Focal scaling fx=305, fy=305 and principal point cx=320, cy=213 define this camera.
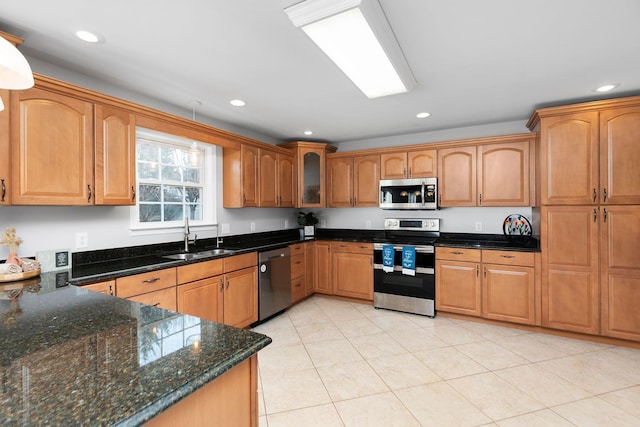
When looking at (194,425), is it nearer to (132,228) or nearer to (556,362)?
(132,228)

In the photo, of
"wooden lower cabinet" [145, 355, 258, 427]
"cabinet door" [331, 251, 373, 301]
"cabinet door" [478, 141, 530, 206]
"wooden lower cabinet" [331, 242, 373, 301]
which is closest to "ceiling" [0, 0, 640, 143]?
"cabinet door" [478, 141, 530, 206]

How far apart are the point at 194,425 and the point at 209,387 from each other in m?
0.09

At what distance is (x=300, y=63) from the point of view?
225 cm

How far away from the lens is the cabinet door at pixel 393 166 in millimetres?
4117

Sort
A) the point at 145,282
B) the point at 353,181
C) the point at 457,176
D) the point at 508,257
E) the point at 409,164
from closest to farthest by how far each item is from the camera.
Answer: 1. the point at 145,282
2. the point at 508,257
3. the point at 457,176
4. the point at 409,164
5. the point at 353,181

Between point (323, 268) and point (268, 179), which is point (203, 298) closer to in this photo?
point (268, 179)

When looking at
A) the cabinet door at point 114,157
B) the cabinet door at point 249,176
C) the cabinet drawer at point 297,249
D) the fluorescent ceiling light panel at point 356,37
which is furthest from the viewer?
the cabinet drawer at point 297,249

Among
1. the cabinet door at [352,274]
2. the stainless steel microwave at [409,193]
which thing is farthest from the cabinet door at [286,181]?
the stainless steel microwave at [409,193]

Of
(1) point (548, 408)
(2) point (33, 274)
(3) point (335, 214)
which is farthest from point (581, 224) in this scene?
(2) point (33, 274)

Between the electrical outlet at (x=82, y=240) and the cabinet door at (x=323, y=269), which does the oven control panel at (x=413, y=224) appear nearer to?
the cabinet door at (x=323, y=269)

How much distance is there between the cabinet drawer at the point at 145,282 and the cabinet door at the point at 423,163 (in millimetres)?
3084

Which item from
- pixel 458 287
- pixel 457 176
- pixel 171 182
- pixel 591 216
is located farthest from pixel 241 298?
pixel 591 216

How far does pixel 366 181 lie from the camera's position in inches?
172

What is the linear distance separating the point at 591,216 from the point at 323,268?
304cm
